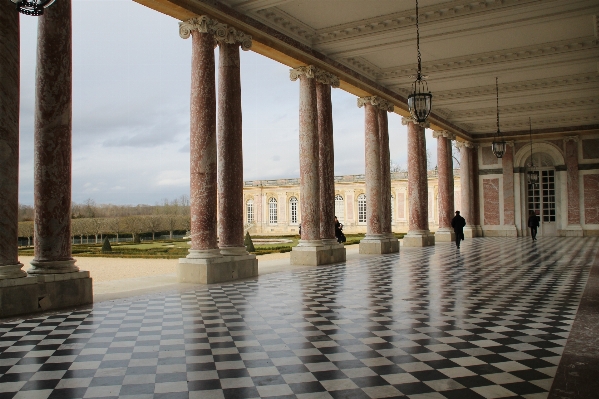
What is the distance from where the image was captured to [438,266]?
14.5 m

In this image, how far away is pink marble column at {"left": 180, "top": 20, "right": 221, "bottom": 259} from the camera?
11570 millimetres

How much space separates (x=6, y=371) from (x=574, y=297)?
8.22 meters

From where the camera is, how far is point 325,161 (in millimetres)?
16641

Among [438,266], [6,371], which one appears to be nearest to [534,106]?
[438,266]

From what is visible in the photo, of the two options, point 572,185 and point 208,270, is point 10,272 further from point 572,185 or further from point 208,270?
point 572,185

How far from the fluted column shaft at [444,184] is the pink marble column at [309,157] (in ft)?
44.0

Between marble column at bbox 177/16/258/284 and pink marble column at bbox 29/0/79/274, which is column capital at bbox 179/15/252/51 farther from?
pink marble column at bbox 29/0/79/274

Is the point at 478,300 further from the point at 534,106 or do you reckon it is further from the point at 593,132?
the point at 593,132

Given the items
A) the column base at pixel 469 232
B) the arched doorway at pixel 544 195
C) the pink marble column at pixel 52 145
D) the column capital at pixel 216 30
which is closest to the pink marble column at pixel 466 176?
the column base at pixel 469 232

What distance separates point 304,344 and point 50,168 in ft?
17.1

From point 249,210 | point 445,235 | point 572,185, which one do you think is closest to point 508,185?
point 572,185

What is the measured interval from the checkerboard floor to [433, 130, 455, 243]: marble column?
656 inches

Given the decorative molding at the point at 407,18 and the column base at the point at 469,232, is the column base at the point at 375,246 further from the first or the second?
the column base at the point at 469,232

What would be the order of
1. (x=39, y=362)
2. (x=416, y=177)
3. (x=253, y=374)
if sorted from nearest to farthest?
(x=253, y=374) < (x=39, y=362) < (x=416, y=177)
